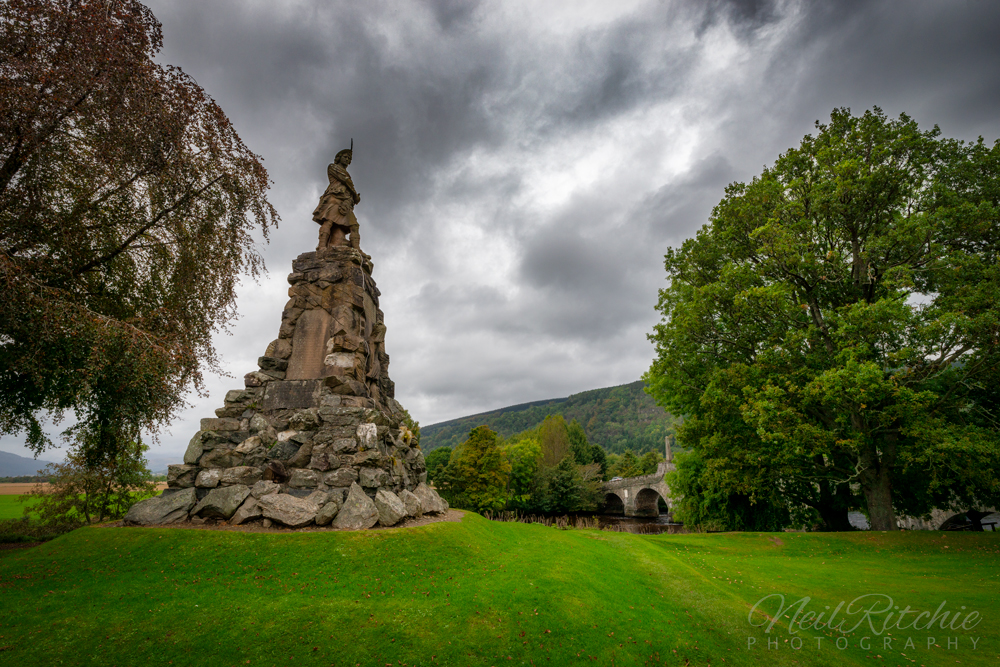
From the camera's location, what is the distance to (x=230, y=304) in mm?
12094

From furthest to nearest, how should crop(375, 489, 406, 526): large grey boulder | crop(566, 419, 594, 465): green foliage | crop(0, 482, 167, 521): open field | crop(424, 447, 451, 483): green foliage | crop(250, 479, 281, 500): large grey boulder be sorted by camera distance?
crop(566, 419, 594, 465): green foliage
crop(424, 447, 451, 483): green foliage
crop(0, 482, 167, 521): open field
crop(250, 479, 281, 500): large grey boulder
crop(375, 489, 406, 526): large grey boulder

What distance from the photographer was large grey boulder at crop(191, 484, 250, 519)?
29.6 ft

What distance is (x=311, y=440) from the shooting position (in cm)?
1040

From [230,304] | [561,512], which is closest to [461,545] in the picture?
[230,304]

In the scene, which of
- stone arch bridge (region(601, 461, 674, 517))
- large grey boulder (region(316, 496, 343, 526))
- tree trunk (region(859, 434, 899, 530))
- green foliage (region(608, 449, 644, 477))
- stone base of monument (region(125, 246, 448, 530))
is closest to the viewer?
large grey boulder (region(316, 496, 343, 526))

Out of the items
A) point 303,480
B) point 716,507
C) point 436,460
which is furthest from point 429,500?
point 436,460

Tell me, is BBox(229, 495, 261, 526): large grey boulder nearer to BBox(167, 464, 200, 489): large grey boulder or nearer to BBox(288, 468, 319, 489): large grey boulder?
BBox(288, 468, 319, 489): large grey boulder

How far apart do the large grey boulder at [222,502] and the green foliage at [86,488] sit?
661 cm

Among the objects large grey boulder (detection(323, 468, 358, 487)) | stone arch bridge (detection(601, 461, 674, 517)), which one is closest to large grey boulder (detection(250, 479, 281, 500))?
large grey boulder (detection(323, 468, 358, 487))

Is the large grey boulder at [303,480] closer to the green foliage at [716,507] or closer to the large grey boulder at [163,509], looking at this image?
the large grey boulder at [163,509]

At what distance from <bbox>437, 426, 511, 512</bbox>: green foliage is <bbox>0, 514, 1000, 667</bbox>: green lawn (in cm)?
2204

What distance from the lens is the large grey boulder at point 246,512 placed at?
8.95 meters

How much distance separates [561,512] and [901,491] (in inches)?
1263

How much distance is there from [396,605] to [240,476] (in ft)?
18.2
